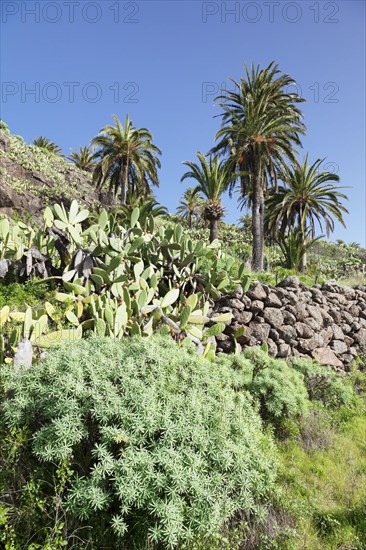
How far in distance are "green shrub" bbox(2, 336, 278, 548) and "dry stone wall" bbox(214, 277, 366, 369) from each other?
3228 mm

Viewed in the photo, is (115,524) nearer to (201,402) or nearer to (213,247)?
(201,402)

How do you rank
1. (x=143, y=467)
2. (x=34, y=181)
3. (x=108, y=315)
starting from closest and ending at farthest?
(x=143, y=467), (x=108, y=315), (x=34, y=181)

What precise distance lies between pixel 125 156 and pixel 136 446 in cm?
2359

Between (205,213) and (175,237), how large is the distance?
40.1 feet

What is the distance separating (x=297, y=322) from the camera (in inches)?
291

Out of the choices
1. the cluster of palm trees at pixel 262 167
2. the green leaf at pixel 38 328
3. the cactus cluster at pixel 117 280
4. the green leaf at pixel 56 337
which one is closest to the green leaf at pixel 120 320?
the cactus cluster at pixel 117 280

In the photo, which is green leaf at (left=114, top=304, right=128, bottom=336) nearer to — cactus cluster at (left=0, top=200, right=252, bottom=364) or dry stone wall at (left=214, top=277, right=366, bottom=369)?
cactus cluster at (left=0, top=200, right=252, bottom=364)

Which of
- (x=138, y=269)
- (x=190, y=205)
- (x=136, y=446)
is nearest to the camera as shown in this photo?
(x=136, y=446)

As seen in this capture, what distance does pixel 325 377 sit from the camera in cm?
580

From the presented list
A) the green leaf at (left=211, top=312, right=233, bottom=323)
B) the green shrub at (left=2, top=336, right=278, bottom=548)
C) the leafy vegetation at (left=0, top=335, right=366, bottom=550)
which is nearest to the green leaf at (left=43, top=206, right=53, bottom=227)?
the green leaf at (left=211, top=312, right=233, bottom=323)

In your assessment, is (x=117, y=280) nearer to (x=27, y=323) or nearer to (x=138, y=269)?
(x=138, y=269)

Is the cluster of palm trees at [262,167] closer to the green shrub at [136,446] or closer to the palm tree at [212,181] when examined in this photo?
the palm tree at [212,181]

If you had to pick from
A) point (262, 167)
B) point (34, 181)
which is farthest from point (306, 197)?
point (34, 181)

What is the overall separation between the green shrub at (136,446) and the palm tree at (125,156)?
2165cm
